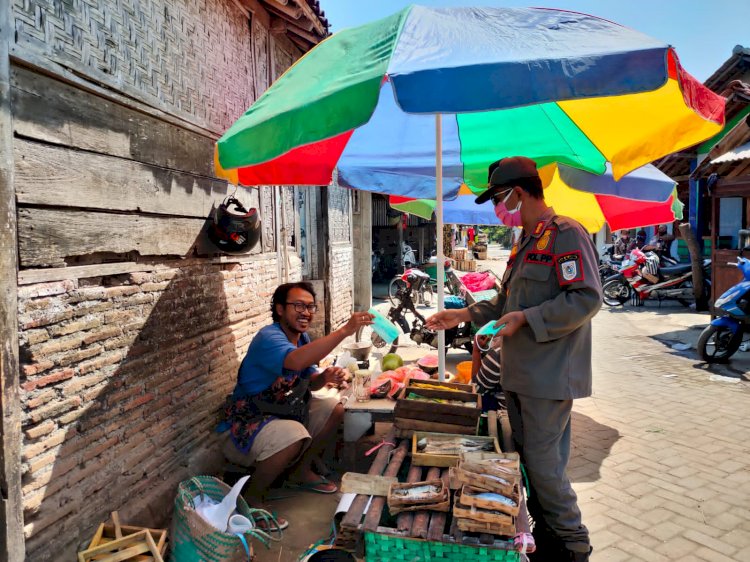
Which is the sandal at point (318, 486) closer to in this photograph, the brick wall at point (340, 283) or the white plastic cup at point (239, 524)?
the white plastic cup at point (239, 524)

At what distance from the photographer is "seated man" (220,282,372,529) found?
3.38m

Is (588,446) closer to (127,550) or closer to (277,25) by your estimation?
(127,550)

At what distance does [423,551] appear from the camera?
201cm

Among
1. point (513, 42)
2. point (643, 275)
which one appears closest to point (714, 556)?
point (513, 42)

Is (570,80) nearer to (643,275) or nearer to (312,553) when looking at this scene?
(312,553)

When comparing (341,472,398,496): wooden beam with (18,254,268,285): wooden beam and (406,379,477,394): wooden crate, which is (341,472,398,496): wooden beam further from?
(18,254,268,285): wooden beam

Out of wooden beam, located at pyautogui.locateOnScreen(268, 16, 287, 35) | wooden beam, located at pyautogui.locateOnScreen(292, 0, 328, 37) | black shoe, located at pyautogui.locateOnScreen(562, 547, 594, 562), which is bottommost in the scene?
black shoe, located at pyautogui.locateOnScreen(562, 547, 594, 562)

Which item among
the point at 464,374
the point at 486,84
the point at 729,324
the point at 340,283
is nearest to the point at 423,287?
the point at 340,283

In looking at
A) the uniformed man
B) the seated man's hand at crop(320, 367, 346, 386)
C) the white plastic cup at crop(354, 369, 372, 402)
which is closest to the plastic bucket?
the white plastic cup at crop(354, 369, 372, 402)

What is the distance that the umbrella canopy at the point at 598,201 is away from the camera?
4.64 m

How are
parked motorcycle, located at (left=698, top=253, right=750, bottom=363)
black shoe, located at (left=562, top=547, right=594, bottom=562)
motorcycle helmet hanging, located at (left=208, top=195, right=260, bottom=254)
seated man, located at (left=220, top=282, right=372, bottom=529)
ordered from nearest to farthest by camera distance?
black shoe, located at (left=562, top=547, right=594, bottom=562)
seated man, located at (left=220, top=282, right=372, bottom=529)
motorcycle helmet hanging, located at (left=208, top=195, right=260, bottom=254)
parked motorcycle, located at (left=698, top=253, right=750, bottom=363)

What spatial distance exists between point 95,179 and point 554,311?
8.41ft

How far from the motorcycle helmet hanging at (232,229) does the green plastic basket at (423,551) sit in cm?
280

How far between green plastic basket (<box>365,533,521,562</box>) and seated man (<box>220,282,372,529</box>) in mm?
1365
